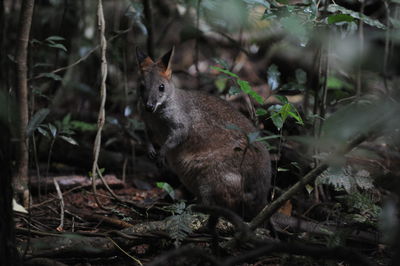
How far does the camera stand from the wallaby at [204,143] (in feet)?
16.1

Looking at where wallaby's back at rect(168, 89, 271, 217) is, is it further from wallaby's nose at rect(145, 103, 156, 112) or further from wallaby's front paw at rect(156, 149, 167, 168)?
wallaby's nose at rect(145, 103, 156, 112)

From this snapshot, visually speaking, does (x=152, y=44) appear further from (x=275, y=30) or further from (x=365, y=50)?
(x=365, y=50)

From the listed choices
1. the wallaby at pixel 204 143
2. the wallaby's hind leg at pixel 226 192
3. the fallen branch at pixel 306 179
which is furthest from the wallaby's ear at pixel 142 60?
the fallen branch at pixel 306 179

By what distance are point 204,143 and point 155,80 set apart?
0.98m

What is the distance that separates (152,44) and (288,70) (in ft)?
10.1

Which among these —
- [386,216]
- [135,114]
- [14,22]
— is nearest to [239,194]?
[386,216]

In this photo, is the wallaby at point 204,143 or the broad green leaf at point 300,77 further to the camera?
the broad green leaf at point 300,77

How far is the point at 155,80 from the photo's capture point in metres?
5.44

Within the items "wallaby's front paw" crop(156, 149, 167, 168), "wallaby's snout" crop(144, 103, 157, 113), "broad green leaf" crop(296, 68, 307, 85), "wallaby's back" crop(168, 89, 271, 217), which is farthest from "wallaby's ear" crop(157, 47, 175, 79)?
"broad green leaf" crop(296, 68, 307, 85)

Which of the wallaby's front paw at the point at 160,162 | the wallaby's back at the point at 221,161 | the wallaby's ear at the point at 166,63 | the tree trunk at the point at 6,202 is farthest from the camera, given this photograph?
the wallaby's ear at the point at 166,63

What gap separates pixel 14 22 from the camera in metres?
9.21

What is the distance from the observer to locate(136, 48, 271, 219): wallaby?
491 cm

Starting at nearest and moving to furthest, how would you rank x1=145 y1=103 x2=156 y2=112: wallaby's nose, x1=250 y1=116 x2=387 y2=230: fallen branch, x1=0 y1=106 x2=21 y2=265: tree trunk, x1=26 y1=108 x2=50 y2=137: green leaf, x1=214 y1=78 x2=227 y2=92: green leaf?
x1=0 y1=106 x2=21 y2=265: tree trunk, x1=250 y1=116 x2=387 y2=230: fallen branch, x1=26 y1=108 x2=50 y2=137: green leaf, x1=145 y1=103 x2=156 y2=112: wallaby's nose, x1=214 y1=78 x2=227 y2=92: green leaf

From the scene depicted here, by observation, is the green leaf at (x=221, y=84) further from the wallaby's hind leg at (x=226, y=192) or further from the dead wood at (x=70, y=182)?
the wallaby's hind leg at (x=226, y=192)
